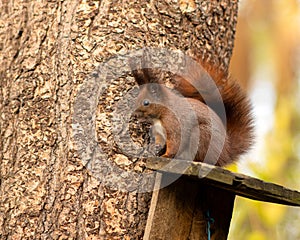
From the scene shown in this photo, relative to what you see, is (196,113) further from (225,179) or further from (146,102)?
(225,179)

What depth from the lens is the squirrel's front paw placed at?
1828 mm

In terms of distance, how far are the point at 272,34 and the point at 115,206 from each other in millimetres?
3260

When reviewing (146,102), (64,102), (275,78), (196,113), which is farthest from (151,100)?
(275,78)

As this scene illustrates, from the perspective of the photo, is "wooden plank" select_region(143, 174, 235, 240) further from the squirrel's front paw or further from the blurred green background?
the blurred green background

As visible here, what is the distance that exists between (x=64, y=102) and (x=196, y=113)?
0.40 meters

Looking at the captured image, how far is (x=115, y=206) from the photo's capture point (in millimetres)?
1821

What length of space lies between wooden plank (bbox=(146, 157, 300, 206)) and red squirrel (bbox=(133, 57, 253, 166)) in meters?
0.16

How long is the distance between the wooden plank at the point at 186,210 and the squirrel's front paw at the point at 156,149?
119mm

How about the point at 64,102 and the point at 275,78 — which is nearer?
the point at 64,102

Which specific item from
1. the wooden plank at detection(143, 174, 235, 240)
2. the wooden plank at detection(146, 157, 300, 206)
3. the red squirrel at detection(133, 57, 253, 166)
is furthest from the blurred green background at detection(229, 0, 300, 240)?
the wooden plank at detection(146, 157, 300, 206)

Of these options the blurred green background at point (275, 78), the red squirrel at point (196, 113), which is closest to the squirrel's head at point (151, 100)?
the red squirrel at point (196, 113)

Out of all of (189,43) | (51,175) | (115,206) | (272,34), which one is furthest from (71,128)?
(272,34)

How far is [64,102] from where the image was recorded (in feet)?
6.31

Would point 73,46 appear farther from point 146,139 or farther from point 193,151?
point 193,151
